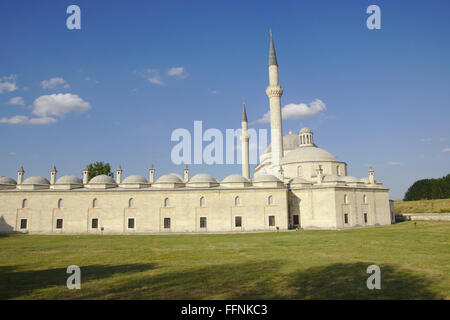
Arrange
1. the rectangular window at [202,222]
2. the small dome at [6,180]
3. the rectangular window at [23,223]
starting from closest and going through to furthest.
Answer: the rectangular window at [202,222]
the rectangular window at [23,223]
the small dome at [6,180]

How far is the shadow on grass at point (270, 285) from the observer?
9.47 meters

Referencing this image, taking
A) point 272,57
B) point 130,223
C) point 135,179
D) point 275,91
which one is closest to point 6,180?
point 135,179

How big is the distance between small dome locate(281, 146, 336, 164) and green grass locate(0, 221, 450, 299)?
23.4 metres

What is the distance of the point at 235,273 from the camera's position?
41.2 feet

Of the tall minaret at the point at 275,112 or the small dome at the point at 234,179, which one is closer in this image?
the small dome at the point at 234,179

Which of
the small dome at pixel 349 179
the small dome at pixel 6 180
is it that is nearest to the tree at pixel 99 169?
the small dome at pixel 6 180

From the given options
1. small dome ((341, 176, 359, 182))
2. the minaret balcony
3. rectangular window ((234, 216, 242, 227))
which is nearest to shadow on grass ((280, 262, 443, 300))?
rectangular window ((234, 216, 242, 227))

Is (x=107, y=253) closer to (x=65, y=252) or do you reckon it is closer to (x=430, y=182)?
(x=65, y=252)

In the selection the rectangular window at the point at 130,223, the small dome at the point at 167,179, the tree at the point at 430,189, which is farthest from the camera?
the tree at the point at 430,189

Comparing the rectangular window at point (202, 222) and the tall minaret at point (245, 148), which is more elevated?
the tall minaret at point (245, 148)

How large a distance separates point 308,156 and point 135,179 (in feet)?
73.6

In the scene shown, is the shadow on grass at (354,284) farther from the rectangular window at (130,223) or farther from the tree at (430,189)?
the tree at (430,189)

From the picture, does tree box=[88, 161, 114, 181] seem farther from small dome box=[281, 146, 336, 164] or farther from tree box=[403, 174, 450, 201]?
tree box=[403, 174, 450, 201]

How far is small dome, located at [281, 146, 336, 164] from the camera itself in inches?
1666
